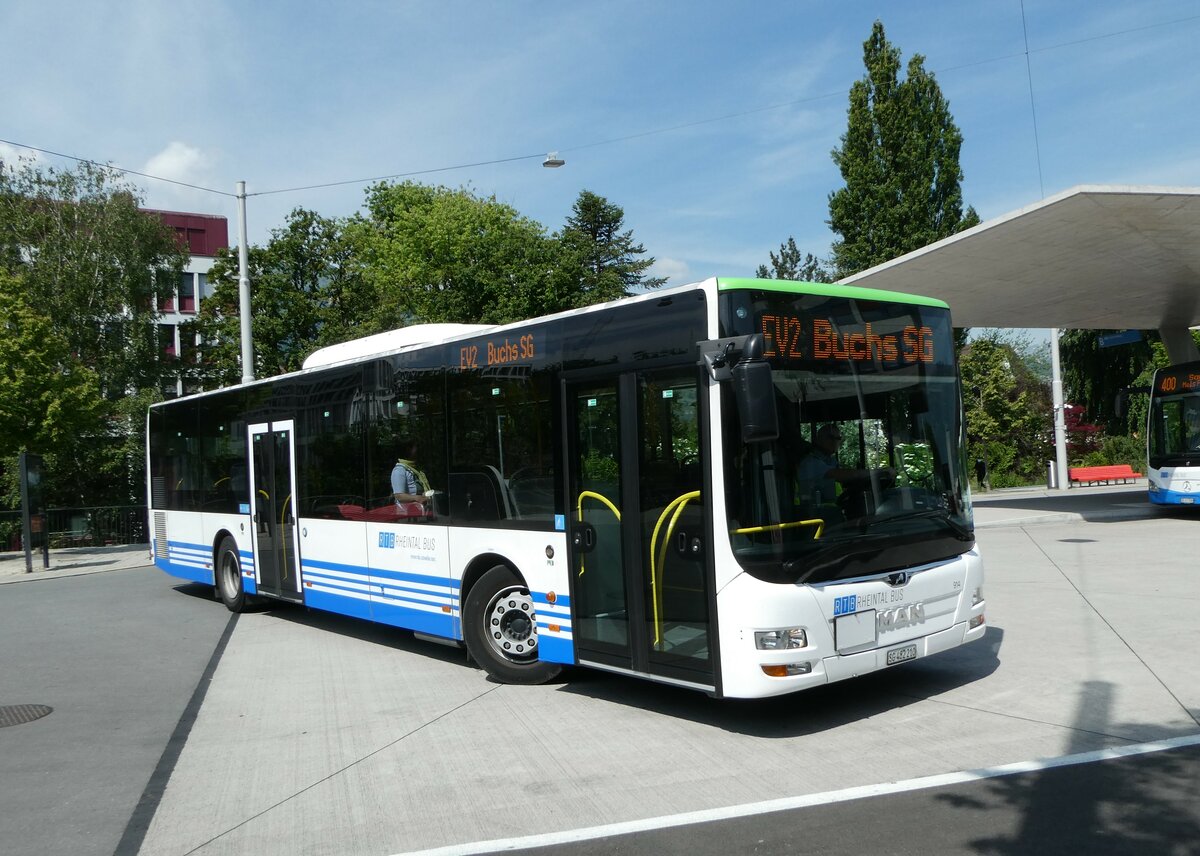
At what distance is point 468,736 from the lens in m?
7.12

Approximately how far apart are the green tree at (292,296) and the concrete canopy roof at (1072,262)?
1962cm

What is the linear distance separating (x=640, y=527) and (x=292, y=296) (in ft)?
98.9

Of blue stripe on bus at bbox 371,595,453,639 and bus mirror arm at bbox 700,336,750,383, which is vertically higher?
bus mirror arm at bbox 700,336,750,383

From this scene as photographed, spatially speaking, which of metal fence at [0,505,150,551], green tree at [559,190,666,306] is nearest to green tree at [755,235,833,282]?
green tree at [559,190,666,306]

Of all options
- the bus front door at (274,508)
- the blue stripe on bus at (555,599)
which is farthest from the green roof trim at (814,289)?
the bus front door at (274,508)

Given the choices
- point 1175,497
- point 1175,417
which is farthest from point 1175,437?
point 1175,497

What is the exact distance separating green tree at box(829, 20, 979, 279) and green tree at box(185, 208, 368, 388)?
19526 millimetres

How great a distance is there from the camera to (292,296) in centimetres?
3494

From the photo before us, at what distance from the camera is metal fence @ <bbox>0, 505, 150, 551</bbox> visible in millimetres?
31344

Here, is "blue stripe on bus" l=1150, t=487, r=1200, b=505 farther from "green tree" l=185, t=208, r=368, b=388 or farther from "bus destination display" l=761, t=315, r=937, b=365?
"green tree" l=185, t=208, r=368, b=388

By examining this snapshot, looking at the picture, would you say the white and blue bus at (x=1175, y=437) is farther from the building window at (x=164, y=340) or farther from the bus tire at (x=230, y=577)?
the building window at (x=164, y=340)

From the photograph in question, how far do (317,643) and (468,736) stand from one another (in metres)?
4.82

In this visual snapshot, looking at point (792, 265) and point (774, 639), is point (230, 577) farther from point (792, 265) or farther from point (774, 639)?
point (792, 265)

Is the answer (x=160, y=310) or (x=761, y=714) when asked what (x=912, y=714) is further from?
(x=160, y=310)
